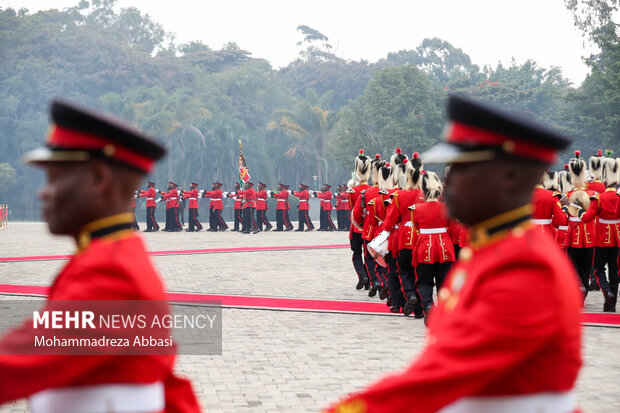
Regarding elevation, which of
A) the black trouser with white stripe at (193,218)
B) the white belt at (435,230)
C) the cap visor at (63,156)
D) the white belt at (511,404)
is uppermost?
the cap visor at (63,156)

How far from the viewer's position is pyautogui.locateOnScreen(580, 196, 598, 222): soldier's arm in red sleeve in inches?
422

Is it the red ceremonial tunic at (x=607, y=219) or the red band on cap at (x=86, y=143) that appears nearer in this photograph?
the red band on cap at (x=86, y=143)

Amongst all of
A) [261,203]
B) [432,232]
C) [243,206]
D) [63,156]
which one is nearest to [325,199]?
[261,203]

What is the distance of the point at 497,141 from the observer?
99.0 inches

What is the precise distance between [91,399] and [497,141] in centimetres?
145

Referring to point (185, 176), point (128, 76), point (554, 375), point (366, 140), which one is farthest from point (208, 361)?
point (128, 76)

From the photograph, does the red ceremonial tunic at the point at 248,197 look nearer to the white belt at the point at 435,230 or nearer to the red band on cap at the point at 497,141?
the white belt at the point at 435,230

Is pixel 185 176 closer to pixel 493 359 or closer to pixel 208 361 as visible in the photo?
pixel 208 361

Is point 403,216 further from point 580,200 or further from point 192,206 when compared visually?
point 192,206

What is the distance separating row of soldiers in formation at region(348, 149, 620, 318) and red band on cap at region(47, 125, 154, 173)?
7.11 m

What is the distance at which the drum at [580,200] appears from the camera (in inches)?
439

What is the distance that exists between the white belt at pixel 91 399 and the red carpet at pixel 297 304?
27.4ft

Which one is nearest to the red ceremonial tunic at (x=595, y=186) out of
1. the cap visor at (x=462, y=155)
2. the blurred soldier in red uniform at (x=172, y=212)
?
the cap visor at (x=462, y=155)

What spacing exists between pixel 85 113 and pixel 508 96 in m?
52.1
